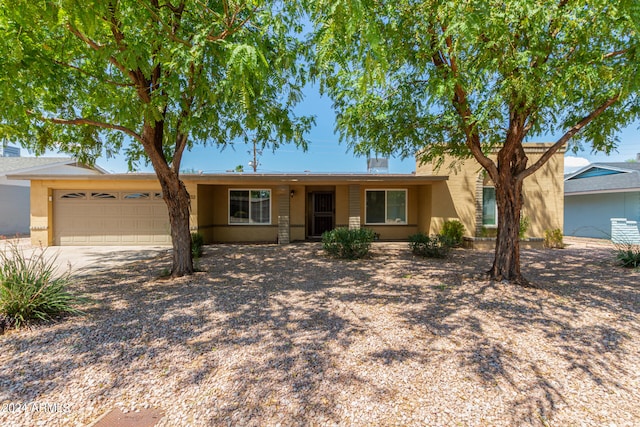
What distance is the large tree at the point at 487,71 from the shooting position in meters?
3.44

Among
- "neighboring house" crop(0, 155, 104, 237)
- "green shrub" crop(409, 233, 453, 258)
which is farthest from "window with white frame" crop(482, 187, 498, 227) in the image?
"neighboring house" crop(0, 155, 104, 237)

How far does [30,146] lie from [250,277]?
5761mm

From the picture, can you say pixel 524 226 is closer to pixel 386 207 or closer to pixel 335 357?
pixel 386 207

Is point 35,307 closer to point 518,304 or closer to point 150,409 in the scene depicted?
point 150,409

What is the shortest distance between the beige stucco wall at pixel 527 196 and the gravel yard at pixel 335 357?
19.4ft

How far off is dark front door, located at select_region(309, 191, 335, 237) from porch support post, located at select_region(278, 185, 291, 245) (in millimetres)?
2026

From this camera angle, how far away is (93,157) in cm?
788

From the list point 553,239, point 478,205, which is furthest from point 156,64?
point 553,239

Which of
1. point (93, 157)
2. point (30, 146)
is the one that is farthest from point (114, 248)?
point (30, 146)

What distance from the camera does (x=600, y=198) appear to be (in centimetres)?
1583

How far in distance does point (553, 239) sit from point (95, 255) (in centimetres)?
1619

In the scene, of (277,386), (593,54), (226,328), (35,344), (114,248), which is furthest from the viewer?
(114,248)

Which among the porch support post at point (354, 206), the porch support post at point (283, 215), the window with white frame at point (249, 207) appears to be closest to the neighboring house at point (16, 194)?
the window with white frame at point (249, 207)

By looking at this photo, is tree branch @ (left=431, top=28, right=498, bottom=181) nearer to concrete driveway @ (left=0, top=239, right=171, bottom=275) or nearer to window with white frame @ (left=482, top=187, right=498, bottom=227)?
window with white frame @ (left=482, top=187, right=498, bottom=227)
